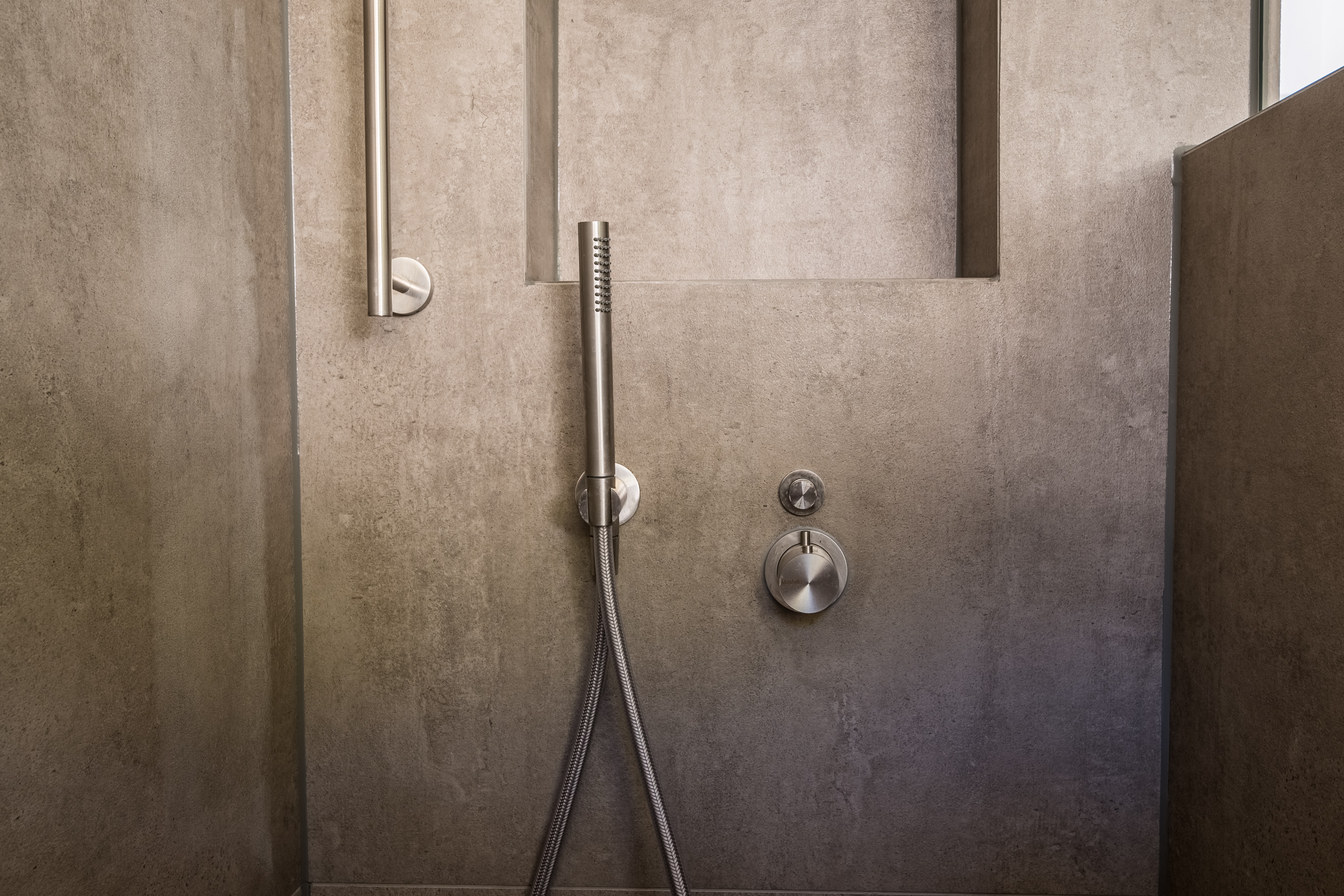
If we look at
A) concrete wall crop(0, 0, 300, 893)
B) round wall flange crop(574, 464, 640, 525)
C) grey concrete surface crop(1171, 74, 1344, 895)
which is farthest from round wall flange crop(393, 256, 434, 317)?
grey concrete surface crop(1171, 74, 1344, 895)

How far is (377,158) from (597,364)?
294 mm

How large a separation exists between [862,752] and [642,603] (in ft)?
1.00

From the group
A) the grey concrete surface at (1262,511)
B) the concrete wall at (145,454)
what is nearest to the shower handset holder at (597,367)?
the concrete wall at (145,454)

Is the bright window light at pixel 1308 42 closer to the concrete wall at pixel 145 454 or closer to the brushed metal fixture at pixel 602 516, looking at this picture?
the brushed metal fixture at pixel 602 516

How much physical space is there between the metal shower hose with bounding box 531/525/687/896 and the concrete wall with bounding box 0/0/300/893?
35 cm

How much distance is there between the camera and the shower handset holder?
2.55 feet

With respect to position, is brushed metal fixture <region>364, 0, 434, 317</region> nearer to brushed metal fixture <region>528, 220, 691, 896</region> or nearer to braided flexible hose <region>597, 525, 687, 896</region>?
brushed metal fixture <region>528, 220, 691, 896</region>

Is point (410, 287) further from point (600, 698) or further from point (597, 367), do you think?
point (600, 698)

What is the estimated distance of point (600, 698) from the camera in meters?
0.85

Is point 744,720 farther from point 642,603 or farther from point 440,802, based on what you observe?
point 440,802

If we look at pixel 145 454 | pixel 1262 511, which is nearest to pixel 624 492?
pixel 145 454

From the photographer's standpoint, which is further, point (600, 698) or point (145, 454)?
point (600, 698)

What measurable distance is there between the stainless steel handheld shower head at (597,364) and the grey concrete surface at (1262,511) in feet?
2.01

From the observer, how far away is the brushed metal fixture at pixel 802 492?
89cm
